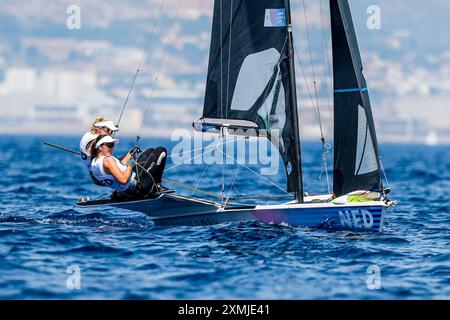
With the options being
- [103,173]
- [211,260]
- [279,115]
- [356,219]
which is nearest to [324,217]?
[356,219]

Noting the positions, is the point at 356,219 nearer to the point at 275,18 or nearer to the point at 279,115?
the point at 279,115

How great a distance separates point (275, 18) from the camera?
18.5m

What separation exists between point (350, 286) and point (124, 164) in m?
5.54

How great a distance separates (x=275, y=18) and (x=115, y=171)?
4502 mm

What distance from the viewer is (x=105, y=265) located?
48.0 ft

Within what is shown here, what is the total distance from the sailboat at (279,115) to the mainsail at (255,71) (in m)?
0.02

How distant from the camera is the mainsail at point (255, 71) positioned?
18516 millimetres

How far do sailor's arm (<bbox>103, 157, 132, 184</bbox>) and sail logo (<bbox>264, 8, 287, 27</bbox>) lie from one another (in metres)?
4.11

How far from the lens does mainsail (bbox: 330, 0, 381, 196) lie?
1809 cm

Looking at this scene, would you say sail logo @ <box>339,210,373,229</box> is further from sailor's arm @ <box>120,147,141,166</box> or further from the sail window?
sailor's arm @ <box>120,147,141,166</box>

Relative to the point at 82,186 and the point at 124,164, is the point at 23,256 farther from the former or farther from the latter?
the point at 82,186

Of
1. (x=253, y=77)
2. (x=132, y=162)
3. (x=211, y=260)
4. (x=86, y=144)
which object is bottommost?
(x=211, y=260)

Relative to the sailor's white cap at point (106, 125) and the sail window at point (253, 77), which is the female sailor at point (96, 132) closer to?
the sailor's white cap at point (106, 125)
